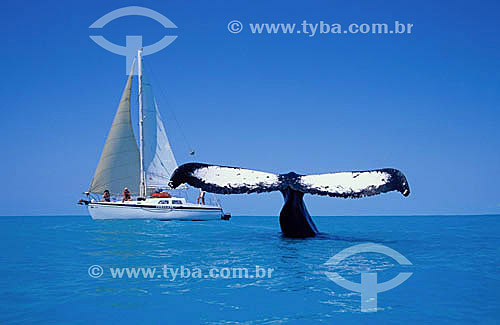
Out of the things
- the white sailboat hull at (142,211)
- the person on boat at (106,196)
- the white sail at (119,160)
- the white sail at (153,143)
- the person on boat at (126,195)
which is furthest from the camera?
the white sail at (119,160)

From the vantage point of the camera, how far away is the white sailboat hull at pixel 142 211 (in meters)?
31.5

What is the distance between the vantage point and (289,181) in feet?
29.6

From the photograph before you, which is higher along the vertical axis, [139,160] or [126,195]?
[139,160]

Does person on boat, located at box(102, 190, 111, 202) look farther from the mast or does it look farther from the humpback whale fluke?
the humpback whale fluke

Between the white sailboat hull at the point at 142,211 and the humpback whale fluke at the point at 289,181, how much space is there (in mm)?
23605

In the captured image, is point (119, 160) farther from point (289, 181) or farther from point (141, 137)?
point (289, 181)

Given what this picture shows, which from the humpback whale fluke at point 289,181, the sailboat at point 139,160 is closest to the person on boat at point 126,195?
the sailboat at point 139,160

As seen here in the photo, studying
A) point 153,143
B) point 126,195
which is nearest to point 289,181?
point 126,195

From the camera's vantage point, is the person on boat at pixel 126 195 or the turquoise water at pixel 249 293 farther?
the person on boat at pixel 126 195

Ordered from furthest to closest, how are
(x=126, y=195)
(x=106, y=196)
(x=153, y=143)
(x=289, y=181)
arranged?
(x=153, y=143) < (x=106, y=196) < (x=126, y=195) < (x=289, y=181)

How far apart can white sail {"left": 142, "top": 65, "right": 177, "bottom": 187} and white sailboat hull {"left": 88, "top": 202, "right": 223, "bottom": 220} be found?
3898mm

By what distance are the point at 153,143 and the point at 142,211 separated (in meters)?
6.16

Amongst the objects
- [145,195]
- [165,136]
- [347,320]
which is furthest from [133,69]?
[347,320]

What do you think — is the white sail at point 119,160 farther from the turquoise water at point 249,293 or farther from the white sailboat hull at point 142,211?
the turquoise water at point 249,293
